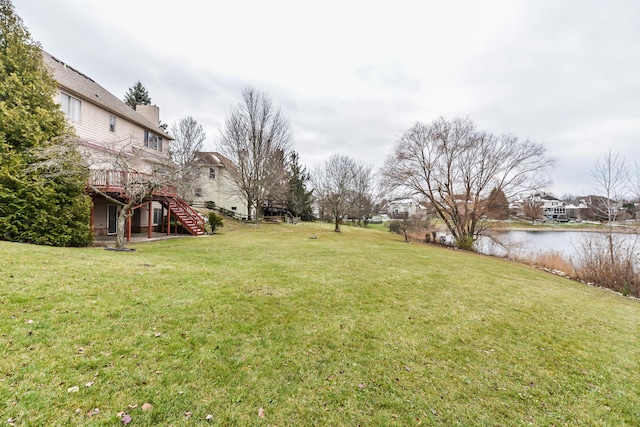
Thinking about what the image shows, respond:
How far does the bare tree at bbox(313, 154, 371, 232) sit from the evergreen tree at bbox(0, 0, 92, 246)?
792 inches

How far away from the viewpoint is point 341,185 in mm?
29312

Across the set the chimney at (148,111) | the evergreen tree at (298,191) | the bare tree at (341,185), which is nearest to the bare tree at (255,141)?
the chimney at (148,111)

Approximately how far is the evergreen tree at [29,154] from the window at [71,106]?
4602mm

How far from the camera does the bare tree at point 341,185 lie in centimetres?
2945

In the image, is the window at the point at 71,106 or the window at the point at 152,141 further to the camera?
the window at the point at 152,141

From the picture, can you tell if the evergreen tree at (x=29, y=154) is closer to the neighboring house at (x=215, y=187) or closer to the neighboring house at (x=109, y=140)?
the neighboring house at (x=109, y=140)

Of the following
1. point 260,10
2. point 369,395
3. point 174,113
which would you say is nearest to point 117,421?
point 369,395

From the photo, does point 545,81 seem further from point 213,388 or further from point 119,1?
point 119,1

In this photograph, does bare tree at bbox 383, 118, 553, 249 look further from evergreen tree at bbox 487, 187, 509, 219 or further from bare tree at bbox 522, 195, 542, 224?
bare tree at bbox 522, 195, 542, 224

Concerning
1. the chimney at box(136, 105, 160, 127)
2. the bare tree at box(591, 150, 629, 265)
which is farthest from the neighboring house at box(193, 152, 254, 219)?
the bare tree at box(591, 150, 629, 265)

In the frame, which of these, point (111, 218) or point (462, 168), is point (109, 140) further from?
point (462, 168)

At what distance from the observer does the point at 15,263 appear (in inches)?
202

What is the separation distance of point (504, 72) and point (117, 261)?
65.6ft

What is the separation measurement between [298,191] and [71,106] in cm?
2637
